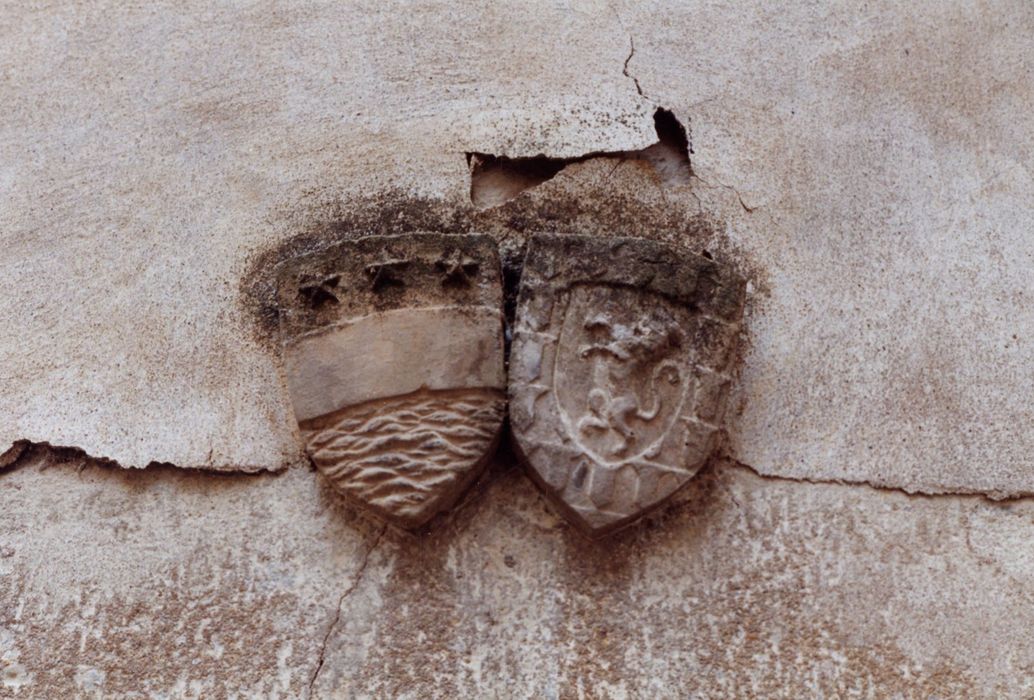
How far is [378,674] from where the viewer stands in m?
2.27

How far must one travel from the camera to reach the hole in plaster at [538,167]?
102 inches

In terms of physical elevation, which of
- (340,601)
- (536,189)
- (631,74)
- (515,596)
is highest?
(631,74)

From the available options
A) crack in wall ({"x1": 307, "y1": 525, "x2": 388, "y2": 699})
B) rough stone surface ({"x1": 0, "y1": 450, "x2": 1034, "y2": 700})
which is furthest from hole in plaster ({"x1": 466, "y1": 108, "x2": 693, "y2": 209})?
crack in wall ({"x1": 307, "y1": 525, "x2": 388, "y2": 699})

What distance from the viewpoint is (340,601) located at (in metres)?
2.32

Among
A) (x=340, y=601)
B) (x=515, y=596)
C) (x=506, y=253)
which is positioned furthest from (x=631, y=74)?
(x=340, y=601)

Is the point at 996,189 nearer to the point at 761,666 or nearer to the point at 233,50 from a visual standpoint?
the point at 761,666

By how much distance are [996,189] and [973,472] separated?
0.58 meters

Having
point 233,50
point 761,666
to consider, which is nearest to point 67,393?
point 233,50

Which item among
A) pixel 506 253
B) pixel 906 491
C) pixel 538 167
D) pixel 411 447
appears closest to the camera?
Answer: pixel 411 447

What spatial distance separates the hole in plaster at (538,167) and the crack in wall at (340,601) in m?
0.67

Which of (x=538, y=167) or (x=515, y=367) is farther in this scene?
(x=538, y=167)

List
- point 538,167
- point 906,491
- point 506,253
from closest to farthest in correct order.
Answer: point 906,491 → point 506,253 → point 538,167

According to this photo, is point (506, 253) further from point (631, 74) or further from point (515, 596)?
point (515, 596)

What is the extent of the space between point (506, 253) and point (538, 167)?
21 centimetres
